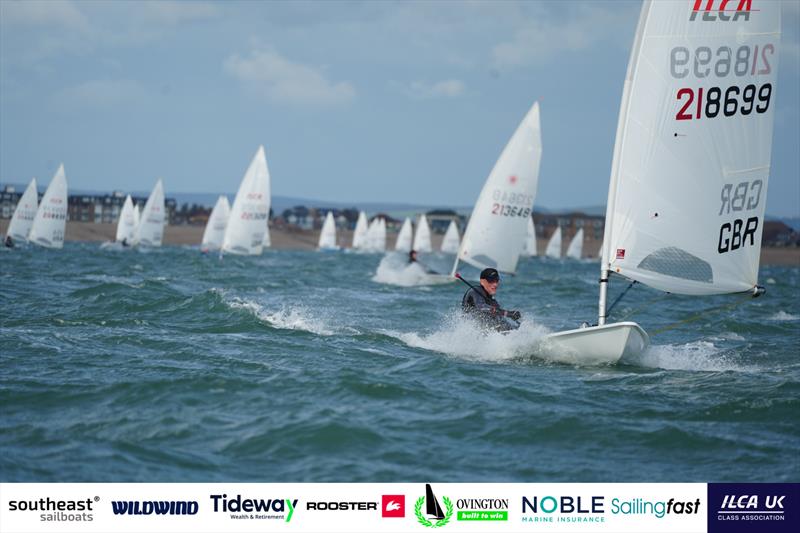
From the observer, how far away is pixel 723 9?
32.0 ft

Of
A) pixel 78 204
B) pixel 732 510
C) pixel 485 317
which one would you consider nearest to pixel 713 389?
pixel 485 317

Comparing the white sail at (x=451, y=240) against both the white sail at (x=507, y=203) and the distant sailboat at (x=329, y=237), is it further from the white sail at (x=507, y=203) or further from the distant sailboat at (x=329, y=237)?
the white sail at (x=507, y=203)

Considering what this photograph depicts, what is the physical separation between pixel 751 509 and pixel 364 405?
3.36 metres

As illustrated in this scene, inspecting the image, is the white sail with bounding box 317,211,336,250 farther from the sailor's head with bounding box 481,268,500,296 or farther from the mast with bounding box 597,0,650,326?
the mast with bounding box 597,0,650,326

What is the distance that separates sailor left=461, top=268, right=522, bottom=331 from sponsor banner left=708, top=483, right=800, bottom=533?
18.2ft

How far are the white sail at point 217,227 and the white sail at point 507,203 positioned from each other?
100 ft

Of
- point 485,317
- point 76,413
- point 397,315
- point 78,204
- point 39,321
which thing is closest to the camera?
point 76,413

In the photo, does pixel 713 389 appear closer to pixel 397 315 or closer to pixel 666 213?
pixel 666 213

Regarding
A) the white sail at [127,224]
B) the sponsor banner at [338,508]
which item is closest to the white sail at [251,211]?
Result: the white sail at [127,224]

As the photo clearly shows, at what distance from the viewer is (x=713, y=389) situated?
9.10 meters

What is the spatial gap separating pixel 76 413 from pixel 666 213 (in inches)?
262

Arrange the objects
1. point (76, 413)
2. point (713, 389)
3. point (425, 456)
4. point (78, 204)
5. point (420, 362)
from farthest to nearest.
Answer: point (78, 204)
point (420, 362)
point (713, 389)
point (76, 413)
point (425, 456)

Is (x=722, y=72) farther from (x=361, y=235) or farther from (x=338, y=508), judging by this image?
(x=361, y=235)

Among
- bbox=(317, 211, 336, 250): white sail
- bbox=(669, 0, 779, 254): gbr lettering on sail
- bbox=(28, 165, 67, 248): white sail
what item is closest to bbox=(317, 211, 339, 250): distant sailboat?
bbox=(317, 211, 336, 250): white sail
